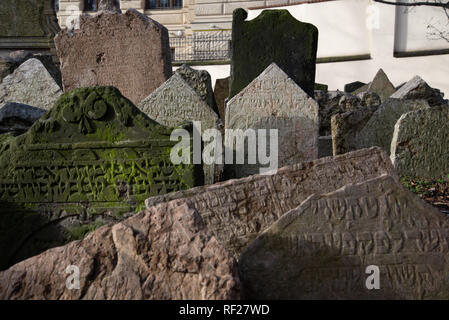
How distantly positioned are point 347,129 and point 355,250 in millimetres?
4564

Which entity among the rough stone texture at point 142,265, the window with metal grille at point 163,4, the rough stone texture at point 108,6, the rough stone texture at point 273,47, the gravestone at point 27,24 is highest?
the window with metal grille at point 163,4

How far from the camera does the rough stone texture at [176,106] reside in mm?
5832

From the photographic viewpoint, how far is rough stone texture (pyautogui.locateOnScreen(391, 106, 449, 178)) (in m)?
6.05

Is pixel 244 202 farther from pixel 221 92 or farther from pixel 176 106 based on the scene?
pixel 221 92

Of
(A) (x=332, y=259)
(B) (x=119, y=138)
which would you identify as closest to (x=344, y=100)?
(B) (x=119, y=138)

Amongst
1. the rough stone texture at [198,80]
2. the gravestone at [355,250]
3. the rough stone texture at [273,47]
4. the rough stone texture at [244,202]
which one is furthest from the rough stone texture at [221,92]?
the gravestone at [355,250]

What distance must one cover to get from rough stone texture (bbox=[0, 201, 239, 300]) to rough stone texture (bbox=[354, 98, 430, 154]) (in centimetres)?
501

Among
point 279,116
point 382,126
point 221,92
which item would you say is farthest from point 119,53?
point 382,126

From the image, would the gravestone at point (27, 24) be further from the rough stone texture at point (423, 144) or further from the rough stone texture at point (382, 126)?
the rough stone texture at point (423, 144)

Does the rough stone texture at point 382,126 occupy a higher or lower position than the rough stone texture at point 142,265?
higher

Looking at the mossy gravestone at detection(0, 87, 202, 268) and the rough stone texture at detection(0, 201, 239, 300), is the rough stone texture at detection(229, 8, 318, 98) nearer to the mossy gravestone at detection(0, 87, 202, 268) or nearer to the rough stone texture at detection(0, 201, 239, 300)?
the mossy gravestone at detection(0, 87, 202, 268)

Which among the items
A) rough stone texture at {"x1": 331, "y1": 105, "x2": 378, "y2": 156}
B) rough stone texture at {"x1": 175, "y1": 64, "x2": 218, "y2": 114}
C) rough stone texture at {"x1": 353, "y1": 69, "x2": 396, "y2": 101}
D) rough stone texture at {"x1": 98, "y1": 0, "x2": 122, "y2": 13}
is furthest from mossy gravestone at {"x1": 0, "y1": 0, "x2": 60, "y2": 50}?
rough stone texture at {"x1": 331, "y1": 105, "x2": 378, "y2": 156}

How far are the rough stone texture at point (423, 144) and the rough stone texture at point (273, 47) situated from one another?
1596mm
